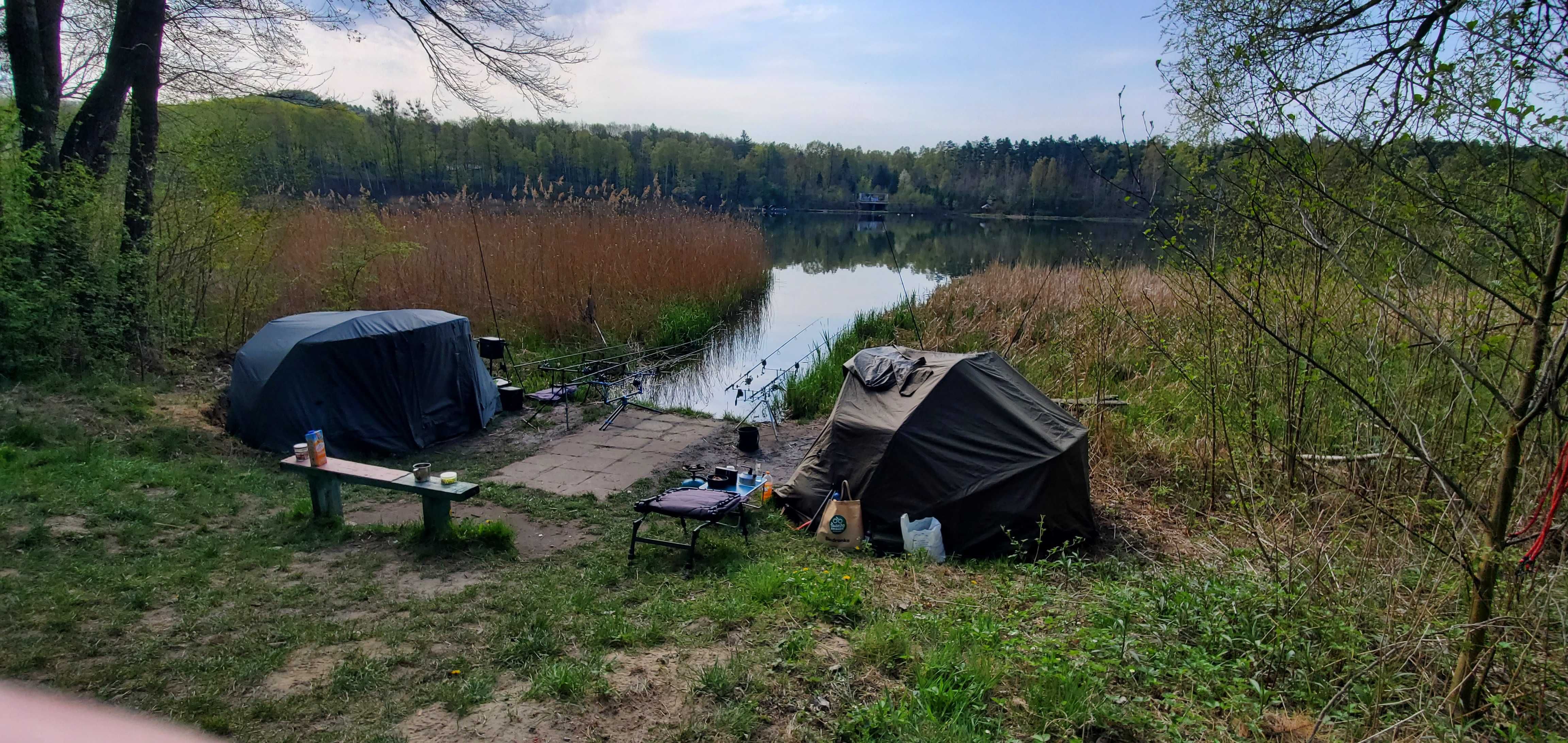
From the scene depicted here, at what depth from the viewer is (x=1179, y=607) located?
A: 3895 mm

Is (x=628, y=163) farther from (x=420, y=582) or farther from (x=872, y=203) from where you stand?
(x=420, y=582)

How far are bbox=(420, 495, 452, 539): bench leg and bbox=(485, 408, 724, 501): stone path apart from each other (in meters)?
1.63

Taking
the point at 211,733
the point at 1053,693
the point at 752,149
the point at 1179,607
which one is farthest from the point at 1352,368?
the point at 752,149

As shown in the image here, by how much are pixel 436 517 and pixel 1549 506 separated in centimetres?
574

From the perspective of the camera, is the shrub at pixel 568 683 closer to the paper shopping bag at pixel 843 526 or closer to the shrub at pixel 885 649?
the shrub at pixel 885 649

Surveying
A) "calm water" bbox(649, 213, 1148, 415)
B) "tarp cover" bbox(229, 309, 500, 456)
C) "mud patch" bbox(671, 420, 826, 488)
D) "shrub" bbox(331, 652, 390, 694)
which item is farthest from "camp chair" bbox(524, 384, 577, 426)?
"shrub" bbox(331, 652, 390, 694)

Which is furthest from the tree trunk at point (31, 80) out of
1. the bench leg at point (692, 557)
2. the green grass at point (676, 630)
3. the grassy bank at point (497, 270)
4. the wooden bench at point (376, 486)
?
the bench leg at point (692, 557)

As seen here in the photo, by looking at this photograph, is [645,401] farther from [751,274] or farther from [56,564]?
[751,274]

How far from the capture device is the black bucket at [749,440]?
28.5ft

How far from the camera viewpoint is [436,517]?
5.50 metres

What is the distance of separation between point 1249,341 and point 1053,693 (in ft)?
10.6

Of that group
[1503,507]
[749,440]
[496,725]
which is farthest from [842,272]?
[1503,507]

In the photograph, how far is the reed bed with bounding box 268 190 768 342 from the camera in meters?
13.2

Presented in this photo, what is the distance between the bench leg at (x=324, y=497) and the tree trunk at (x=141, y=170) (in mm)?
5258
